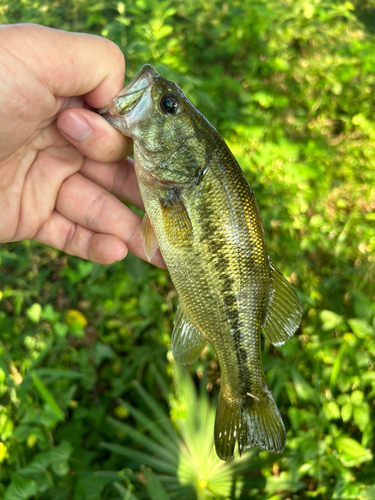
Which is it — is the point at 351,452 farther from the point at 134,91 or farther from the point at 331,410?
the point at 134,91

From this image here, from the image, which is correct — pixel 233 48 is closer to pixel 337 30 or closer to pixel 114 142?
pixel 337 30

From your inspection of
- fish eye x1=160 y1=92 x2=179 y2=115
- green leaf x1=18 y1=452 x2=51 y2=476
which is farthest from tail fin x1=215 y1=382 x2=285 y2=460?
fish eye x1=160 y1=92 x2=179 y2=115

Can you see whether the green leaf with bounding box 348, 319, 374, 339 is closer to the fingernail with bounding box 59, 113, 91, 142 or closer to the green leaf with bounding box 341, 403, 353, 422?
the green leaf with bounding box 341, 403, 353, 422

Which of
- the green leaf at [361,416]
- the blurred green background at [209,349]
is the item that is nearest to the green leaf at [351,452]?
the blurred green background at [209,349]

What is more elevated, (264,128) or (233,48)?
(233,48)

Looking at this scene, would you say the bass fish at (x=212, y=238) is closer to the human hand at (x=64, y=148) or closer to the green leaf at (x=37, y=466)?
the human hand at (x=64, y=148)

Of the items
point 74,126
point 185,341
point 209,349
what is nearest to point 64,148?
point 74,126

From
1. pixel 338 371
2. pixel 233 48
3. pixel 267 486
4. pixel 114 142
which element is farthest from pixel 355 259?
pixel 114 142
